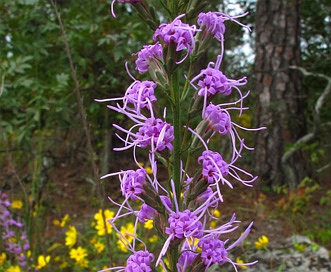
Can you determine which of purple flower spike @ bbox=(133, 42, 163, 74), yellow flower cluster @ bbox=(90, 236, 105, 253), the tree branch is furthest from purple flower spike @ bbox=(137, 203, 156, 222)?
the tree branch

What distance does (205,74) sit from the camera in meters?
1.15

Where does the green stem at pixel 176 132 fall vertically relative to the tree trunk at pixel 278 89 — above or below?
below

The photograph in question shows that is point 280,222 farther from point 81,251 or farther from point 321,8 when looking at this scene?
point 321,8

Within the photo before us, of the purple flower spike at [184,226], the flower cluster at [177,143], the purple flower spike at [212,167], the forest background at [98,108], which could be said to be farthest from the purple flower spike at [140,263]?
the forest background at [98,108]

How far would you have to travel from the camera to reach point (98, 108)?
441cm

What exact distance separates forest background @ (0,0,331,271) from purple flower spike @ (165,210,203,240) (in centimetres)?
252

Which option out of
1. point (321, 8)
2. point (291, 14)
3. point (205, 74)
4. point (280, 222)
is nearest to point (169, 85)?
point (205, 74)

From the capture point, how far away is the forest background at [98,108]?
3957mm

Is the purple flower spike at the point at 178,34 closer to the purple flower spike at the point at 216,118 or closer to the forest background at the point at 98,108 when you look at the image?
the purple flower spike at the point at 216,118

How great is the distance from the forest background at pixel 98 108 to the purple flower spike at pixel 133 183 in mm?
2417

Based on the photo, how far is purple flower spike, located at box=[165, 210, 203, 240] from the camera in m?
1.07

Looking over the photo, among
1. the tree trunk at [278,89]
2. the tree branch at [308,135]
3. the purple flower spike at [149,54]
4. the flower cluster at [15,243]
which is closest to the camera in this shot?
the purple flower spike at [149,54]

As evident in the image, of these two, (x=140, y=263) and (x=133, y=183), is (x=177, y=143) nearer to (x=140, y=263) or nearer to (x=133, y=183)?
(x=133, y=183)

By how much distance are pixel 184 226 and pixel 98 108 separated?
3.42 meters
